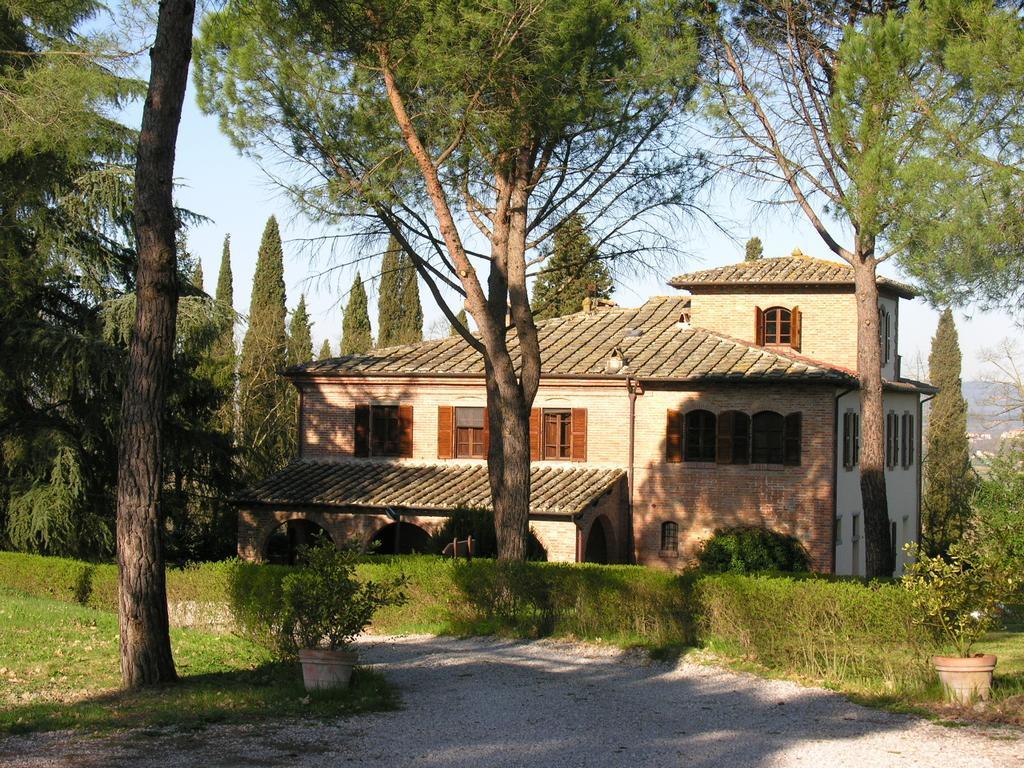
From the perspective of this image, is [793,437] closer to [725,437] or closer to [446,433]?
[725,437]

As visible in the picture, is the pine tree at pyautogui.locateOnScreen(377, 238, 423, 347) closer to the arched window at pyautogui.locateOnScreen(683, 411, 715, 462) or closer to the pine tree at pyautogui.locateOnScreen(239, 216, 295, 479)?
the pine tree at pyautogui.locateOnScreen(239, 216, 295, 479)

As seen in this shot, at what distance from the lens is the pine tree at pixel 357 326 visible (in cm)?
4428

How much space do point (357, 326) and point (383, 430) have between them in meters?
18.7

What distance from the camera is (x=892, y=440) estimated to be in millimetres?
27844

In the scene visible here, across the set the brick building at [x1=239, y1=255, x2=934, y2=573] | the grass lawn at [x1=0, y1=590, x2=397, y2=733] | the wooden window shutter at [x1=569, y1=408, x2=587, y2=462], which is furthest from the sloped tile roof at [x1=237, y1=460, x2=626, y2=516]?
the grass lawn at [x1=0, y1=590, x2=397, y2=733]

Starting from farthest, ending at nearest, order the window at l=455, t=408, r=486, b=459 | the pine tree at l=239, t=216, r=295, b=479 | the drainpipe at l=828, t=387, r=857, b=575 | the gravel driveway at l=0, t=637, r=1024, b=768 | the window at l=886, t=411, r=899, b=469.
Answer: the pine tree at l=239, t=216, r=295, b=479 < the window at l=886, t=411, r=899, b=469 < the window at l=455, t=408, r=486, b=459 < the drainpipe at l=828, t=387, r=857, b=575 < the gravel driveway at l=0, t=637, r=1024, b=768

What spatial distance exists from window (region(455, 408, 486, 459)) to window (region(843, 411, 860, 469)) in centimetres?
766

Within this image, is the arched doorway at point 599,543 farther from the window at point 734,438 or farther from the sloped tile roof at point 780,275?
the sloped tile roof at point 780,275

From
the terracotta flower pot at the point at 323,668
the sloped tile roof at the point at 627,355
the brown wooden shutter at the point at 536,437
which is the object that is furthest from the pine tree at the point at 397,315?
the terracotta flower pot at the point at 323,668

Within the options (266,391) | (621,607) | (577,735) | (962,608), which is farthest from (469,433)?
(577,735)

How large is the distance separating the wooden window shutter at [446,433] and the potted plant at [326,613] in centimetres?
1604

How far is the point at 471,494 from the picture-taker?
2442 cm

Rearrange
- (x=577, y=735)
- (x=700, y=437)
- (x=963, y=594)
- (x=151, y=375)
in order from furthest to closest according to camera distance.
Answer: (x=700, y=437) < (x=963, y=594) < (x=151, y=375) < (x=577, y=735)

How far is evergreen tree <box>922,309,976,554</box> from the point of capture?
127ft
